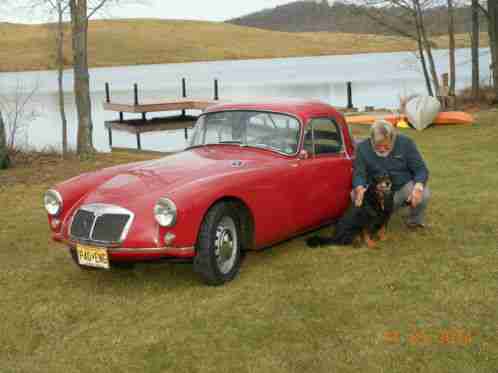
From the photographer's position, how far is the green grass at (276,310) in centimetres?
476

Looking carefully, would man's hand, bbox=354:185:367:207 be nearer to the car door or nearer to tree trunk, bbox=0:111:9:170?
the car door

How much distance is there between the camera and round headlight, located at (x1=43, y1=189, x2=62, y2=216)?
22.2 ft

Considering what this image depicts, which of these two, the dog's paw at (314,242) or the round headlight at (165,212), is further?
the dog's paw at (314,242)

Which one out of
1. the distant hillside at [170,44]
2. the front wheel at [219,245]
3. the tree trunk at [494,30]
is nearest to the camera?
the front wheel at [219,245]

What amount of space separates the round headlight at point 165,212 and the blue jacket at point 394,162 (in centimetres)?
243

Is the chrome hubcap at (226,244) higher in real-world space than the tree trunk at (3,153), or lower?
lower

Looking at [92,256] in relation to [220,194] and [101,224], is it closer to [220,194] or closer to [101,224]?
[101,224]

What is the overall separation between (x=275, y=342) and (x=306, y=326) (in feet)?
1.30

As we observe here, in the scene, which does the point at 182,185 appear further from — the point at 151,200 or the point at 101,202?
the point at 101,202

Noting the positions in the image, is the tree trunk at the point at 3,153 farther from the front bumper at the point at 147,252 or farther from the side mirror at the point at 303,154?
the front bumper at the point at 147,252

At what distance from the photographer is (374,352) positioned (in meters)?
4.77

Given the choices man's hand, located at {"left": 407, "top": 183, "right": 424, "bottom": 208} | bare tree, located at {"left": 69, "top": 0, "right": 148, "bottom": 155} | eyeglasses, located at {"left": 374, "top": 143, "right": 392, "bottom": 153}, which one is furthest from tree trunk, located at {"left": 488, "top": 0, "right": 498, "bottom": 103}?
man's hand, located at {"left": 407, "top": 183, "right": 424, "bottom": 208}

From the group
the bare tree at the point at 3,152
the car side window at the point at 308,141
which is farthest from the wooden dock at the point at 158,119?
the car side window at the point at 308,141

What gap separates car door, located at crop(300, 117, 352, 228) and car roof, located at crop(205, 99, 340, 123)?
3.9 inches
